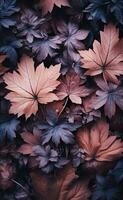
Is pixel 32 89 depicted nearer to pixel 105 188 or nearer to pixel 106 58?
pixel 106 58

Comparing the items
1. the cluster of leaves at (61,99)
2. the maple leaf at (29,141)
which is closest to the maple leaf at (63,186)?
the cluster of leaves at (61,99)

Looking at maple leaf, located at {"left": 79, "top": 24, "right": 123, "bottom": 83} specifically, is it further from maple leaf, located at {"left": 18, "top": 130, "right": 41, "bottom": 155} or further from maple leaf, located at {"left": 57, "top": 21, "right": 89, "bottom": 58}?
maple leaf, located at {"left": 18, "top": 130, "right": 41, "bottom": 155}

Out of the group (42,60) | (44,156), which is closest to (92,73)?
(42,60)

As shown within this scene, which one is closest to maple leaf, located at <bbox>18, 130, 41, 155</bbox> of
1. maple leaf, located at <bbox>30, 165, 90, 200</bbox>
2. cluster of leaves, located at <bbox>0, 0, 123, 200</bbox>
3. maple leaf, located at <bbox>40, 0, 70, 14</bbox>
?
cluster of leaves, located at <bbox>0, 0, 123, 200</bbox>

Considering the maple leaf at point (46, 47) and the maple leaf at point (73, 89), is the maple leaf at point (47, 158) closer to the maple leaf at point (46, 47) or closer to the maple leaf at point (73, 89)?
the maple leaf at point (73, 89)

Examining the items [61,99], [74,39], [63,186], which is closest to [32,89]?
[61,99]

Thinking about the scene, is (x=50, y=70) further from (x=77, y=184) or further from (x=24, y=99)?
(x=77, y=184)
